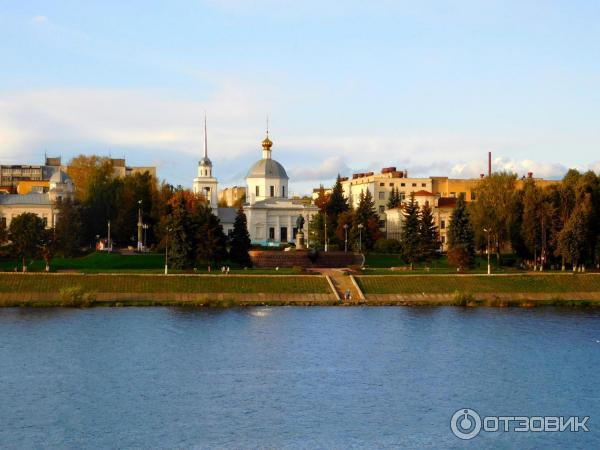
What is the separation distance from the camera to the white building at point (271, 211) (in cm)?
13000

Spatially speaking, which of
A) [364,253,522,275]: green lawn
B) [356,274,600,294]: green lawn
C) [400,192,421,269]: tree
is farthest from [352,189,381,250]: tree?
[356,274,600,294]: green lawn

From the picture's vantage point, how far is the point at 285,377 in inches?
1874

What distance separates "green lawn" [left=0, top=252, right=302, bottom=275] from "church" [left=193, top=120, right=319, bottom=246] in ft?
108

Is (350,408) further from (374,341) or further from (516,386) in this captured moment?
(374,341)

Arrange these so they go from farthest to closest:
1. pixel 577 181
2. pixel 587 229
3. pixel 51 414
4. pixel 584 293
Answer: pixel 577 181 < pixel 587 229 < pixel 584 293 < pixel 51 414

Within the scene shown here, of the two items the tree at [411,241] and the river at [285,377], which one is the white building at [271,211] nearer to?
the tree at [411,241]

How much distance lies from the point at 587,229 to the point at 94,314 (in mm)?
43488

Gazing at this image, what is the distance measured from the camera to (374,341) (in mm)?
57688

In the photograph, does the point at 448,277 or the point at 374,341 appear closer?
the point at 374,341

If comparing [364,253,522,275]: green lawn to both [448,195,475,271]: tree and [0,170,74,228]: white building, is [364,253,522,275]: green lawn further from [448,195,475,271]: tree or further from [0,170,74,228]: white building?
[0,170,74,228]: white building

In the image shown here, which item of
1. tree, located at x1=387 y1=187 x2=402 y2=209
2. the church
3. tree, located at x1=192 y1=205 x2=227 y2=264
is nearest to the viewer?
tree, located at x1=192 y1=205 x2=227 y2=264

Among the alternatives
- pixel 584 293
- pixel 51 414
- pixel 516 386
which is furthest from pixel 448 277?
pixel 51 414

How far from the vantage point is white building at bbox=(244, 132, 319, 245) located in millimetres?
130000

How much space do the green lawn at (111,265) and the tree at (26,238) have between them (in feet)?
4.45
